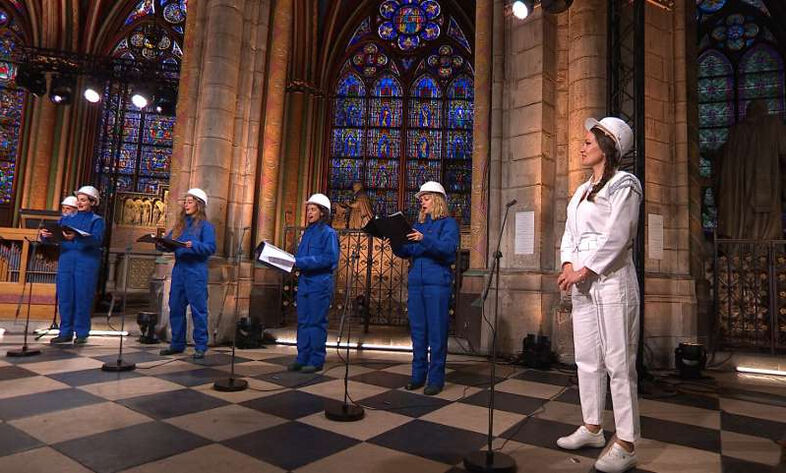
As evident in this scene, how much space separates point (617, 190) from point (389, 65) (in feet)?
51.0

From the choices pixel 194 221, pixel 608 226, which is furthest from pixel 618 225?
pixel 194 221

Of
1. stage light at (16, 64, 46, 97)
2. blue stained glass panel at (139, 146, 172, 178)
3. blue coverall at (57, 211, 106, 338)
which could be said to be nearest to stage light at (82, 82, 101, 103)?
stage light at (16, 64, 46, 97)

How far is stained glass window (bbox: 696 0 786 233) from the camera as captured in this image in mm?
13133

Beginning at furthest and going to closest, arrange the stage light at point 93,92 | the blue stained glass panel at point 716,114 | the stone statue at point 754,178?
the blue stained glass panel at point 716,114
the stage light at point 93,92
the stone statue at point 754,178

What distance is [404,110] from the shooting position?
16.7 m

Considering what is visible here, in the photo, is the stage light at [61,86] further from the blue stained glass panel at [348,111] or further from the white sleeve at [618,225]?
the white sleeve at [618,225]

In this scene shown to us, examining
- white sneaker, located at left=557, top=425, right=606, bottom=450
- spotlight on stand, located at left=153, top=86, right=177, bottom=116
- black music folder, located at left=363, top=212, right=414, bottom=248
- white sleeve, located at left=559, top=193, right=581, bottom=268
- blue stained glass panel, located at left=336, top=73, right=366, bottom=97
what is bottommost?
white sneaker, located at left=557, top=425, right=606, bottom=450

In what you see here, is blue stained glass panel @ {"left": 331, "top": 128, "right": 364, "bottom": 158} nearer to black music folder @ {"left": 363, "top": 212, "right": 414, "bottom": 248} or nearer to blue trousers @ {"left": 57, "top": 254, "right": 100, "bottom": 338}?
blue trousers @ {"left": 57, "top": 254, "right": 100, "bottom": 338}

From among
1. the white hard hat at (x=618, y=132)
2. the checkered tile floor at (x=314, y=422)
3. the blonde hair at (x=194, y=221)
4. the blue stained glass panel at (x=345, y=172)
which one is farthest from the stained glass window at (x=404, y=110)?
the white hard hat at (x=618, y=132)

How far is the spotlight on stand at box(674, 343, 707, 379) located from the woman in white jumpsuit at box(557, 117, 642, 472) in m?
2.97

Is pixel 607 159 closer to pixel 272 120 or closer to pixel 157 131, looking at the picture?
pixel 272 120

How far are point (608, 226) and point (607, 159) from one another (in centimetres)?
40

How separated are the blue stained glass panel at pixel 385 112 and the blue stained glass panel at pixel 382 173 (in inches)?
53.5

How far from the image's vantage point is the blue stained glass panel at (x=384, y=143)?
53.6 feet
